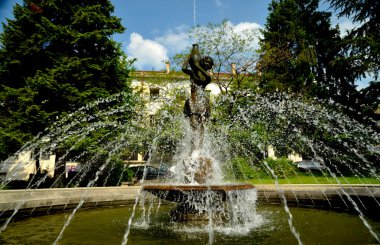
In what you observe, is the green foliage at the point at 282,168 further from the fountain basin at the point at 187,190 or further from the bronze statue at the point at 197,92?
the fountain basin at the point at 187,190

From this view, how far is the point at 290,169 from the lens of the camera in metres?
22.2

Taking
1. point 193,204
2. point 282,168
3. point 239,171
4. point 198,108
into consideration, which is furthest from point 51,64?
point 282,168

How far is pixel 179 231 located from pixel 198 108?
3153 mm

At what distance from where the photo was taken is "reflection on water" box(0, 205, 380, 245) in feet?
16.9

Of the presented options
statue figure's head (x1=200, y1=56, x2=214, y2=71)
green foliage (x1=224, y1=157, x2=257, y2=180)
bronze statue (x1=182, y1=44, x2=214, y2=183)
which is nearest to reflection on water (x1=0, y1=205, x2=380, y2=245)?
bronze statue (x1=182, y1=44, x2=214, y2=183)

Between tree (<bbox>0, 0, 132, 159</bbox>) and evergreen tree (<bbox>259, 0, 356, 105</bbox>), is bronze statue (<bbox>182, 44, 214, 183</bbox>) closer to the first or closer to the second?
tree (<bbox>0, 0, 132, 159</bbox>)

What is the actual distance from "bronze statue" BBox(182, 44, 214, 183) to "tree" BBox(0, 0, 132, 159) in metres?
9.80

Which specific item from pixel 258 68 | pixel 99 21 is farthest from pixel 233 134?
pixel 99 21

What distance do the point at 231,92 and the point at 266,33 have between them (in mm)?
7415

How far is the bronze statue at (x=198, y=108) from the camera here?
7191 mm

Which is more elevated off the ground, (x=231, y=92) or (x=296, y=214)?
(x=231, y=92)

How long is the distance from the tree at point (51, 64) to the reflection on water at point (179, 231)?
9.46m

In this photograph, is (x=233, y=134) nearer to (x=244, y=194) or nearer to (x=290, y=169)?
(x=290, y=169)

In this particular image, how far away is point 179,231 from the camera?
19.4 feet
